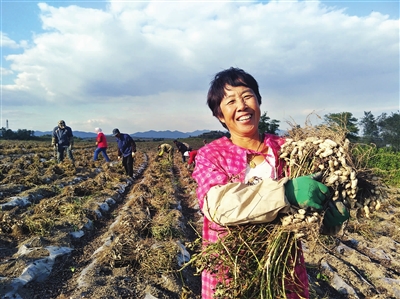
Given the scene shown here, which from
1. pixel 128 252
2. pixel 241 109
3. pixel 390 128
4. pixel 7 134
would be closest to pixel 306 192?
pixel 241 109

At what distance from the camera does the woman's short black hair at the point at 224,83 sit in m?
1.79

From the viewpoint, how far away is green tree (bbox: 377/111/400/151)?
108 ft

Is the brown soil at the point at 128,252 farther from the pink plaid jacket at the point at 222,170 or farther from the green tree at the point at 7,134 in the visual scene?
the green tree at the point at 7,134

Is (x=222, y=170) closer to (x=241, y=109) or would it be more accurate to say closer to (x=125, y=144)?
(x=241, y=109)

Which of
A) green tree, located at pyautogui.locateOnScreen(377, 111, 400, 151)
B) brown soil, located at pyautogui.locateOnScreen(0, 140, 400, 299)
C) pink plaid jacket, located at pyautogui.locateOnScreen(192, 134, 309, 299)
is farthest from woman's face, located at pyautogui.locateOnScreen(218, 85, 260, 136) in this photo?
green tree, located at pyautogui.locateOnScreen(377, 111, 400, 151)

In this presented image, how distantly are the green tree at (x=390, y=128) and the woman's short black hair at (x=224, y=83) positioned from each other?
3519cm

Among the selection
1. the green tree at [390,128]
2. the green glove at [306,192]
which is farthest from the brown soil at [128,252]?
the green tree at [390,128]

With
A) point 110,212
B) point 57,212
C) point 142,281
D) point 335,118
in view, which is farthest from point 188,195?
point 335,118

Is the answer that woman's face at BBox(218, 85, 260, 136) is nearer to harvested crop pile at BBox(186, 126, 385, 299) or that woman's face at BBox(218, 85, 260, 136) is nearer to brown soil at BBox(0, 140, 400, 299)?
harvested crop pile at BBox(186, 126, 385, 299)

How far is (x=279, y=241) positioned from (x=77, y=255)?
3.72 m

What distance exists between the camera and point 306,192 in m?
1.36

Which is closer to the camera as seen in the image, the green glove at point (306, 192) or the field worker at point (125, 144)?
the green glove at point (306, 192)

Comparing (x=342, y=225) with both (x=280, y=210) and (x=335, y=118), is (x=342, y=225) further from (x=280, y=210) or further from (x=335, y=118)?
(x=335, y=118)

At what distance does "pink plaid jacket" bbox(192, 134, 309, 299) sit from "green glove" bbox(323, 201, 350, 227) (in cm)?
28
